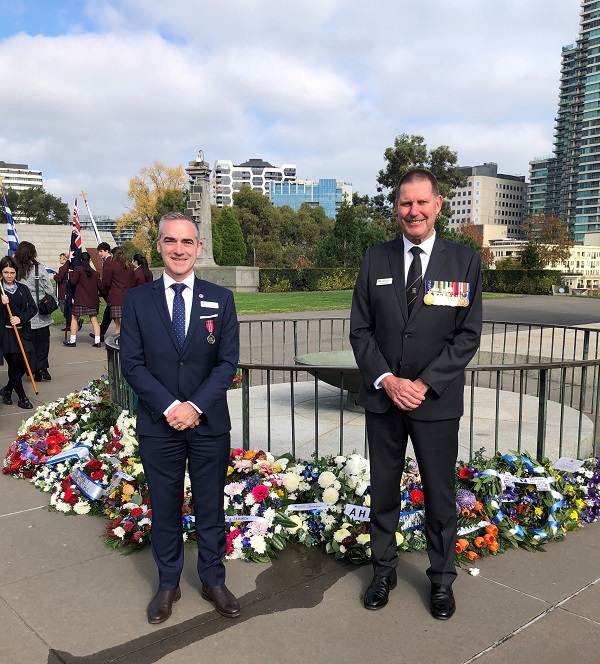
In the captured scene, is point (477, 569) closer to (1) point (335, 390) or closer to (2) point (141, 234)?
(1) point (335, 390)

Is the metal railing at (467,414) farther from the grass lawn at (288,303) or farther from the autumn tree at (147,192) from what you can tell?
the autumn tree at (147,192)

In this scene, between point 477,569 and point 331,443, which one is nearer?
point 477,569

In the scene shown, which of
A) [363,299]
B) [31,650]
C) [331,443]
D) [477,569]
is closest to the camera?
[31,650]

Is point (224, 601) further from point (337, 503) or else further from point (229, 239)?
point (229, 239)

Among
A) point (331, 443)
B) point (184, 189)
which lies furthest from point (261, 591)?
point (184, 189)

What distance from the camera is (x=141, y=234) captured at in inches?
2427

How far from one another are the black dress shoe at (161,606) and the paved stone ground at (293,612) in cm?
5

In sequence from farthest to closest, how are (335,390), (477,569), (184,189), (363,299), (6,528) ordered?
(184,189), (335,390), (6,528), (477,569), (363,299)

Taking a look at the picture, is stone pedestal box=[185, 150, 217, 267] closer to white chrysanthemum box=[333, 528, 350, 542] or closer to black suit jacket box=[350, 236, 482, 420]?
white chrysanthemum box=[333, 528, 350, 542]

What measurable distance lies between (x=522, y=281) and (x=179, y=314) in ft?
126

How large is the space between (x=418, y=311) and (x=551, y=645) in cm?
163

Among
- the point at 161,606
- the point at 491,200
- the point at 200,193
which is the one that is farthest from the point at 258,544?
the point at 491,200

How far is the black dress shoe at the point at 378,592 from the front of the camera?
311cm

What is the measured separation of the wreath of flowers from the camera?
3.74m
